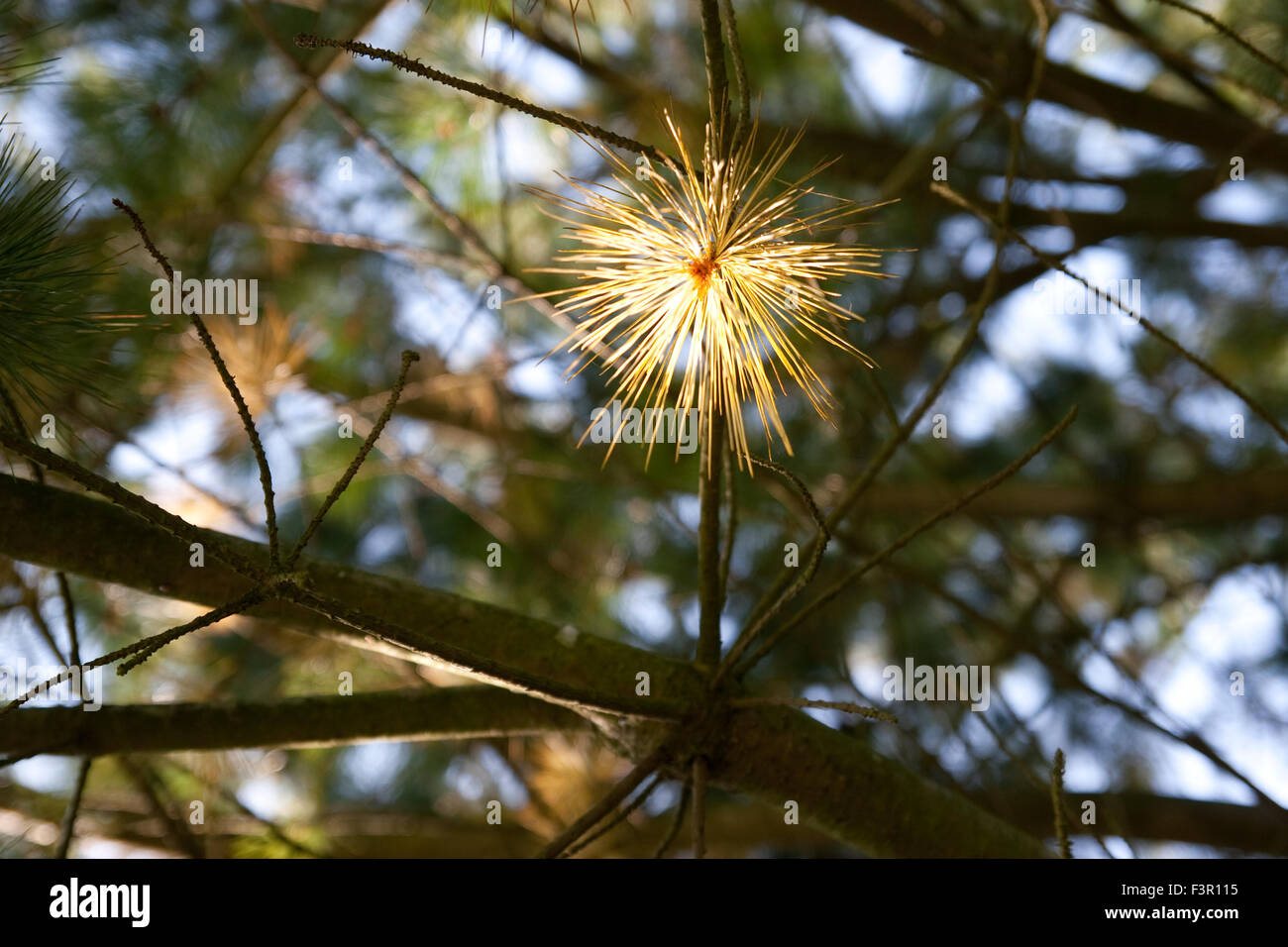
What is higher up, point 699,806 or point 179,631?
point 179,631

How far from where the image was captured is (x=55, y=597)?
1540 mm

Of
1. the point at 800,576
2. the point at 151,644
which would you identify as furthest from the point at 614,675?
the point at 151,644

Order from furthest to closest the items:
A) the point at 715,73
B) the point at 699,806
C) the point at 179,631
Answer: the point at 699,806
the point at 715,73
the point at 179,631

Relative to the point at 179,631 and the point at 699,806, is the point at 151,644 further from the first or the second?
the point at 699,806

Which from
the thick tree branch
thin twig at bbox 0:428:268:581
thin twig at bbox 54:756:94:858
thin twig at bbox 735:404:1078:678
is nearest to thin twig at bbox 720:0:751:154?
thin twig at bbox 735:404:1078:678

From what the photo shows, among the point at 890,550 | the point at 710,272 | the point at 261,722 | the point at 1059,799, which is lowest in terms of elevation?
the point at 1059,799

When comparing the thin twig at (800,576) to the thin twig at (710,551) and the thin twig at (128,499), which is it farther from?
the thin twig at (128,499)

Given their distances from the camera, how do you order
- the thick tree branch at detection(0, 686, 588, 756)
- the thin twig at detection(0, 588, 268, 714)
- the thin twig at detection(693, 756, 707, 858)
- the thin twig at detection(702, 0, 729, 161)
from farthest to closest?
the thick tree branch at detection(0, 686, 588, 756) → the thin twig at detection(693, 756, 707, 858) → the thin twig at detection(702, 0, 729, 161) → the thin twig at detection(0, 588, 268, 714)

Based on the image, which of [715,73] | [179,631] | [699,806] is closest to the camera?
[179,631]

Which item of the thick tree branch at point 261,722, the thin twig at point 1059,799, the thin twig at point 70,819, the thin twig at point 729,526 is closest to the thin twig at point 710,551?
the thin twig at point 729,526

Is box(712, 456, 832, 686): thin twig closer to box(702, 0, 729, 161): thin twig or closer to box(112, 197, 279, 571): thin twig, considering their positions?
box(702, 0, 729, 161): thin twig

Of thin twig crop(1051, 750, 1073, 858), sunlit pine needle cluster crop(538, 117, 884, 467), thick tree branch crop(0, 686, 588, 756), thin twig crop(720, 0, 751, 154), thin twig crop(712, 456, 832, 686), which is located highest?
thin twig crop(720, 0, 751, 154)
